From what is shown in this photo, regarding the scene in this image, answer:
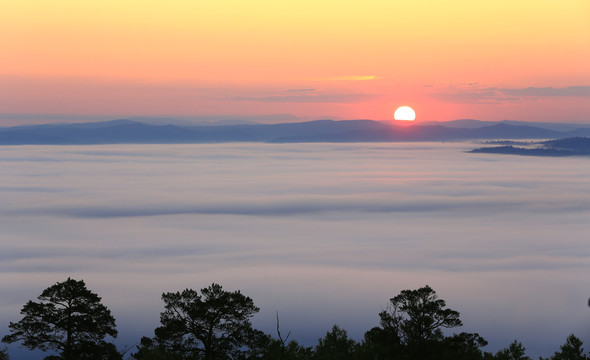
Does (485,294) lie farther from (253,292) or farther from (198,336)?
(198,336)

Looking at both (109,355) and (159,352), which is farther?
(159,352)

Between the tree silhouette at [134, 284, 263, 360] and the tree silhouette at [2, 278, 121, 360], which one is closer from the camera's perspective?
the tree silhouette at [2, 278, 121, 360]

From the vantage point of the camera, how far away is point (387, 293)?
188500 mm

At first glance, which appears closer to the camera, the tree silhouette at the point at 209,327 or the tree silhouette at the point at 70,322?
the tree silhouette at the point at 70,322

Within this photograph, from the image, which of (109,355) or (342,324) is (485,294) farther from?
(109,355)

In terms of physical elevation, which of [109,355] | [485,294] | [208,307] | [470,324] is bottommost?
[109,355]

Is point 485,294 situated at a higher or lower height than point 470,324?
higher

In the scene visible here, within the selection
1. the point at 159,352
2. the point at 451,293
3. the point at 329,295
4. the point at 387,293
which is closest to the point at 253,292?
the point at 329,295

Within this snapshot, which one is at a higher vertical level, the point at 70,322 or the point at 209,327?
the point at 70,322

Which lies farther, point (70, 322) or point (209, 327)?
Answer: point (209, 327)

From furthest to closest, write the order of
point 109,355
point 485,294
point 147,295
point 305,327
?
point 485,294 < point 147,295 < point 305,327 < point 109,355

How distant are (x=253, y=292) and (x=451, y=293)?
182 feet

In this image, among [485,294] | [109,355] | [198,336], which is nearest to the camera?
[109,355]

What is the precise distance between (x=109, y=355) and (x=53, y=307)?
3.87 meters
